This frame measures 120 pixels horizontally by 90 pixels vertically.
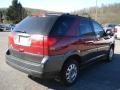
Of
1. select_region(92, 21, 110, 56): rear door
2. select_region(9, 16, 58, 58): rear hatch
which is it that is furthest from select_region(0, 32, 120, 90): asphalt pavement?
select_region(9, 16, 58, 58): rear hatch

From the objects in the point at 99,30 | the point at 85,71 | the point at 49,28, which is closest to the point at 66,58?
the point at 49,28

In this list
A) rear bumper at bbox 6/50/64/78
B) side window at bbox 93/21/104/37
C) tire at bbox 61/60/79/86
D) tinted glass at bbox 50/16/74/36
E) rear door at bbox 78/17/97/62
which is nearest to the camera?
rear bumper at bbox 6/50/64/78

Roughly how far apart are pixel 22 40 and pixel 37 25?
1.67 ft

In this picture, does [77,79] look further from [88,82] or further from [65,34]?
[65,34]

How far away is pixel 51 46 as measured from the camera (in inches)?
191

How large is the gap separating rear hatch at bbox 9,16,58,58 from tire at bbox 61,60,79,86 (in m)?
0.83

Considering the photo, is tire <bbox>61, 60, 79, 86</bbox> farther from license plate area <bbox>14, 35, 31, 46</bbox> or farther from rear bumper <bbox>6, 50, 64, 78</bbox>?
license plate area <bbox>14, 35, 31, 46</bbox>

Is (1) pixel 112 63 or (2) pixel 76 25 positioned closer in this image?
(2) pixel 76 25

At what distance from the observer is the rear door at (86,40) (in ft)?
19.5

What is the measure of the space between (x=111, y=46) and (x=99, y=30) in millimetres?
1689

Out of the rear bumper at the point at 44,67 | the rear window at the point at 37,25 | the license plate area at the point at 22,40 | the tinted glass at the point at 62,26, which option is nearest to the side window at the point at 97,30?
the tinted glass at the point at 62,26

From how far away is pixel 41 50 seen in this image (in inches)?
193

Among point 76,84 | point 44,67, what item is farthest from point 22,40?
point 76,84

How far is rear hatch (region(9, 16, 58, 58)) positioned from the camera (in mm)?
4930
